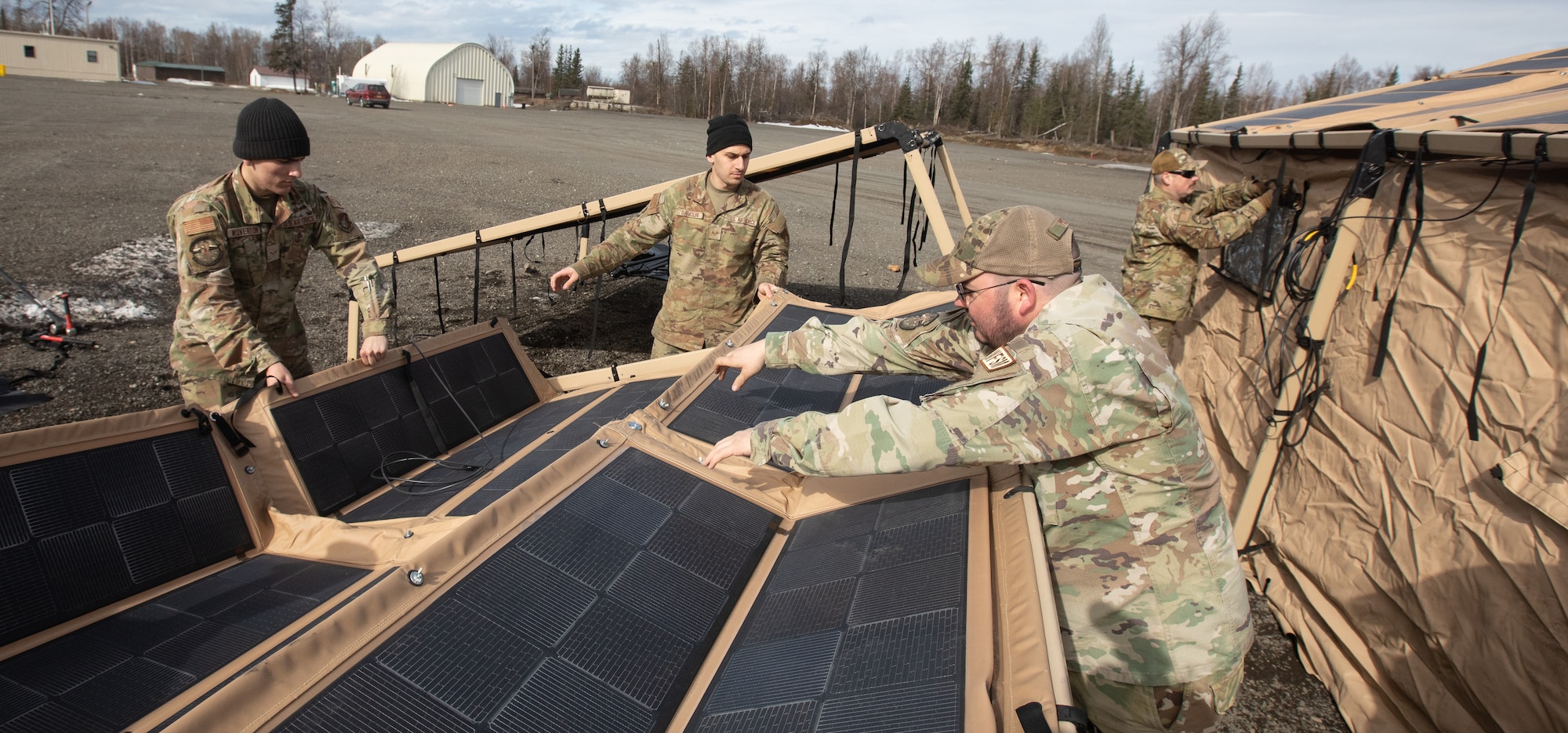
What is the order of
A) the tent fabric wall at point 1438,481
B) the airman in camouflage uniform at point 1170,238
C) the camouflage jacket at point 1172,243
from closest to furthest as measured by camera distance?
the tent fabric wall at point 1438,481 < the camouflage jacket at point 1172,243 < the airman in camouflage uniform at point 1170,238

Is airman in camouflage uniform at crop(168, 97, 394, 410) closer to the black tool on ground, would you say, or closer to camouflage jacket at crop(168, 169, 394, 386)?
camouflage jacket at crop(168, 169, 394, 386)

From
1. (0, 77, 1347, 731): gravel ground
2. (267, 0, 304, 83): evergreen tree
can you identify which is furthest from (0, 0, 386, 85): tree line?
(0, 77, 1347, 731): gravel ground

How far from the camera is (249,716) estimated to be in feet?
4.36

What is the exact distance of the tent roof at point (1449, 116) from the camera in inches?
119

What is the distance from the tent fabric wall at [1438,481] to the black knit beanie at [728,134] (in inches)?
127

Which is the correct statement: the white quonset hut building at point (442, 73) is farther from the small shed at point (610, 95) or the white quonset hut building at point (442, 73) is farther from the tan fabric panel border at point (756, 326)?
the tan fabric panel border at point (756, 326)

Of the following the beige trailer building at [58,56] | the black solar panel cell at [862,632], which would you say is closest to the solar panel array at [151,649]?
the black solar panel cell at [862,632]

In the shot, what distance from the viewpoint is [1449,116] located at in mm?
3803

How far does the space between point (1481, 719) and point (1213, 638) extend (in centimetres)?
176

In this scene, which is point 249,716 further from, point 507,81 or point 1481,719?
point 507,81

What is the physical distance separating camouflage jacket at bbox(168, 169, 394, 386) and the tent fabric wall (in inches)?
181

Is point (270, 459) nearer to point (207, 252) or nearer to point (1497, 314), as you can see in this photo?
point (207, 252)

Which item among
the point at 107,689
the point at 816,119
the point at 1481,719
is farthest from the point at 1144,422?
the point at 816,119

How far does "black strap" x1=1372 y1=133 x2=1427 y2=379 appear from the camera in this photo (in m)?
3.37
